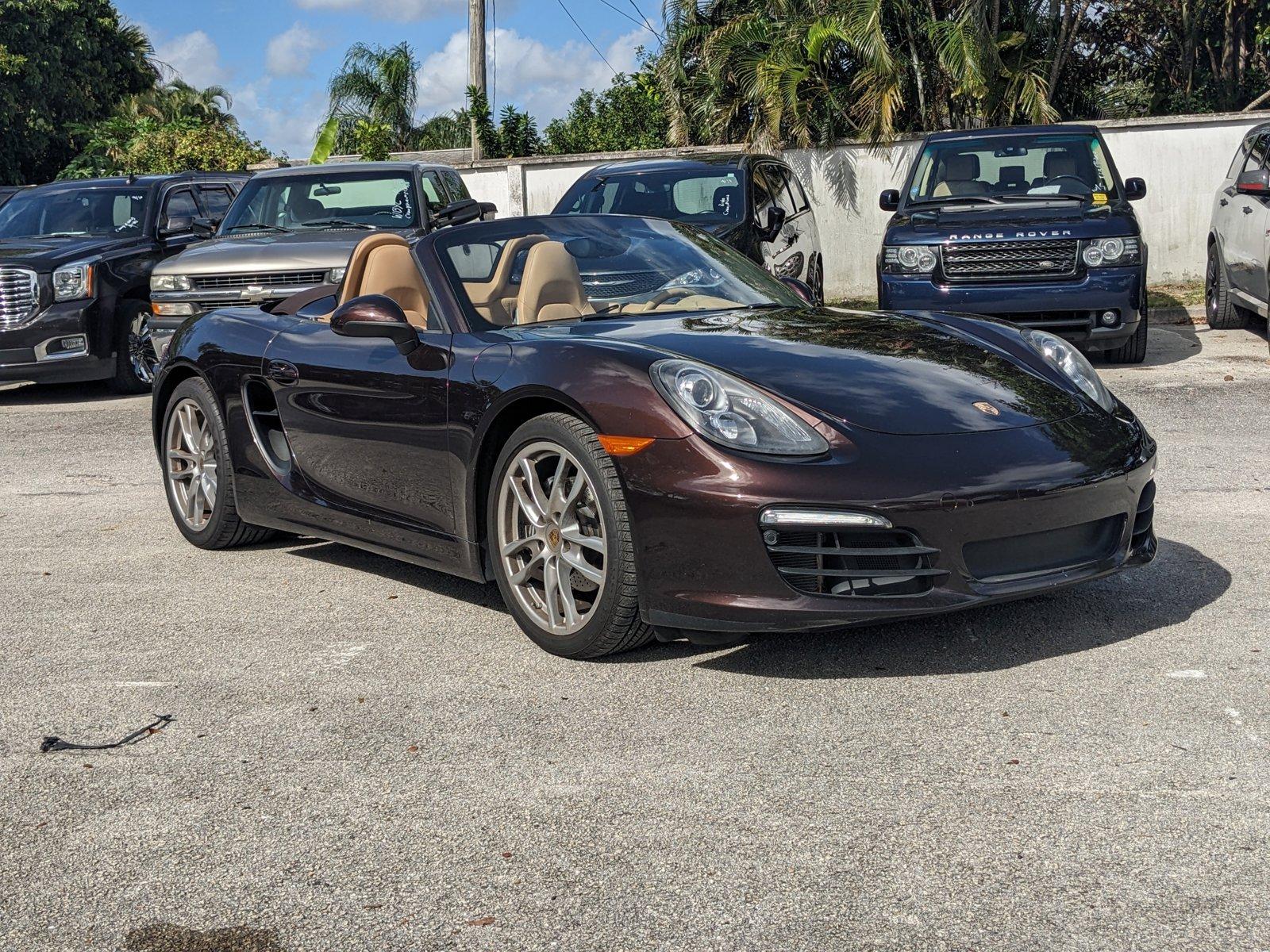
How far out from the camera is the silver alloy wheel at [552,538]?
14.4 ft

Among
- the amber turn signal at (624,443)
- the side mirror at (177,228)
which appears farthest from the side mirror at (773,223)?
the amber turn signal at (624,443)

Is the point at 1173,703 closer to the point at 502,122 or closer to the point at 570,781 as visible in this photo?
the point at 570,781

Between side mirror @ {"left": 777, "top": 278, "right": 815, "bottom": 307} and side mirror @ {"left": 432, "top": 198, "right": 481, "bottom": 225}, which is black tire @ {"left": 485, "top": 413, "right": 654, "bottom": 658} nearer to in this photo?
side mirror @ {"left": 777, "top": 278, "right": 815, "bottom": 307}

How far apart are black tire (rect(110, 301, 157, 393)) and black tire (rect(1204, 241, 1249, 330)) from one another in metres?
9.11

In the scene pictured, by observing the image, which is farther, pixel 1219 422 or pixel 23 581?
pixel 1219 422

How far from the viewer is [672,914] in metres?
2.80

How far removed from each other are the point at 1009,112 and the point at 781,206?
762cm

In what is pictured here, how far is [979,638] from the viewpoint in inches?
176

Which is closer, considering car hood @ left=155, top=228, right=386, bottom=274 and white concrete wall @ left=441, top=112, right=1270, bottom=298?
car hood @ left=155, top=228, right=386, bottom=274

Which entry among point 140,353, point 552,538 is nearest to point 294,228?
point 140,353

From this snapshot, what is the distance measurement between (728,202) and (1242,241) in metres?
4.20

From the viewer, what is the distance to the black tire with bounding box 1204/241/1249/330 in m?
12.9

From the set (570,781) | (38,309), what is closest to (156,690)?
(570,781)

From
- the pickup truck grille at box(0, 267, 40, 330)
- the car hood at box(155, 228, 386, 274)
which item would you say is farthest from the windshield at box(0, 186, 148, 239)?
the car hood at box(155, 228, 386, 274)
